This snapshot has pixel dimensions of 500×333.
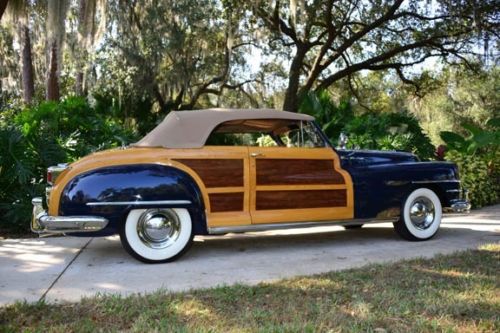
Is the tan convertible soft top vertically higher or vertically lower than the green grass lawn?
higher

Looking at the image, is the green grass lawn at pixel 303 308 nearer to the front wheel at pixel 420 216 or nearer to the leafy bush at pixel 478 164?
the front wheel at pixel 420 216

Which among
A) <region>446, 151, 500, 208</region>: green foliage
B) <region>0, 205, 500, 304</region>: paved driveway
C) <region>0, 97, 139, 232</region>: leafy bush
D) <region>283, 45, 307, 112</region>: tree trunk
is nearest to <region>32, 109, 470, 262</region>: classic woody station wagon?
<region>0, 205, 500, 304</region>: paved driveway

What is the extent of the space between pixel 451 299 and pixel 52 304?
294cm

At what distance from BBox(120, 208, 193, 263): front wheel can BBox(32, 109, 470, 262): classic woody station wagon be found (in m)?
0.01

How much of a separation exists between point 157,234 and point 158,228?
64mm

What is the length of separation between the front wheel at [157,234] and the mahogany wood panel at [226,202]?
29 centimetres

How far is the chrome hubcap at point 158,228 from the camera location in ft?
17.3

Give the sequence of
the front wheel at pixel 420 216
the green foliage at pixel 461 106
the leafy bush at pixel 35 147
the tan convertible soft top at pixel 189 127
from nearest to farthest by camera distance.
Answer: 1. the tan convertible soft top at pixel 189 127
2. the front wheel at pixel 420 216
3. the leafy bush at pixel 35 147
4. the green foliage at pixel 461 106

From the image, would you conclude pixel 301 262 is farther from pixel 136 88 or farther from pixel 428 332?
pixel 136 88

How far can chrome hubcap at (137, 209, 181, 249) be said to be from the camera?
5.27 m

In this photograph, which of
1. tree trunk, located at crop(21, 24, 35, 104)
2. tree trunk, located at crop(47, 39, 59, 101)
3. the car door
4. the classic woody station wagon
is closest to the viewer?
the classic woody station wagon

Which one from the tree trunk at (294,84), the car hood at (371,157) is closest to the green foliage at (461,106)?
the tree trunk at (294,84)

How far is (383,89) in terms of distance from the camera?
2952cm

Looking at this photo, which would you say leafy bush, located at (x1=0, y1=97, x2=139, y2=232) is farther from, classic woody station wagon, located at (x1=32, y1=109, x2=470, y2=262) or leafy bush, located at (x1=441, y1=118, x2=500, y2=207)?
leafy bush, located at (x1=441, y1=118, x2=500, y2=207)
